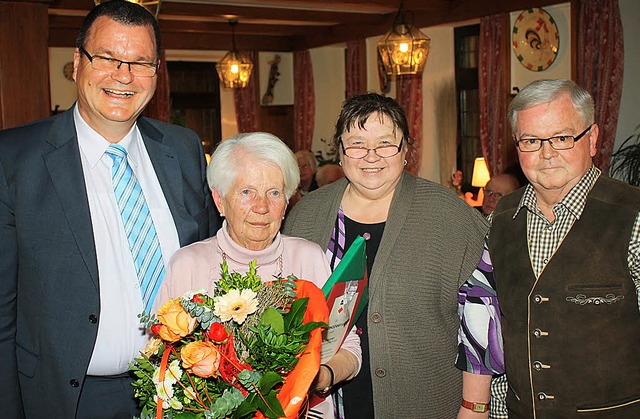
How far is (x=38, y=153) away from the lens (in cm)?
233

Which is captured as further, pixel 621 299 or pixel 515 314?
pixel 515 314

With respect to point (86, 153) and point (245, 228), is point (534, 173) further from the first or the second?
point (86, 153)

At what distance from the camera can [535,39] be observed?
10008 mm

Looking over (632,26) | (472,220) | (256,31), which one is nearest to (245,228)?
(472,220)

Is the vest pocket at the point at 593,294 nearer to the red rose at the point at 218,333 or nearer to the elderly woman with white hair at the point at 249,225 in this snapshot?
the elderly woman with white hair at the point at 249,225

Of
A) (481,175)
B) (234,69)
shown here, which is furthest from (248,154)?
(234,69)

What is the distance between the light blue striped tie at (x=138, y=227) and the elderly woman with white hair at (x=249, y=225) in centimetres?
10

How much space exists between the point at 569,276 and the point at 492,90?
28.9ft

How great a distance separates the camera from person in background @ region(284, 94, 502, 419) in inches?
104

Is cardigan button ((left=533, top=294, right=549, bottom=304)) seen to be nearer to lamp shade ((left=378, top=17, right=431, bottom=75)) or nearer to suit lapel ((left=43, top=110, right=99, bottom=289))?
suit lapel ((left=43, top=110, right=99, bottom=289))

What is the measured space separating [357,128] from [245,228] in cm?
64

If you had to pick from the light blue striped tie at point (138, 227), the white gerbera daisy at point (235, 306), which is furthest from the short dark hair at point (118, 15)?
the white gerbera daisy at point (235, 306)

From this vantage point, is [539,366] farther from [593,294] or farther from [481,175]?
[481,175]

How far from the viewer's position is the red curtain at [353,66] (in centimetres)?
1372
